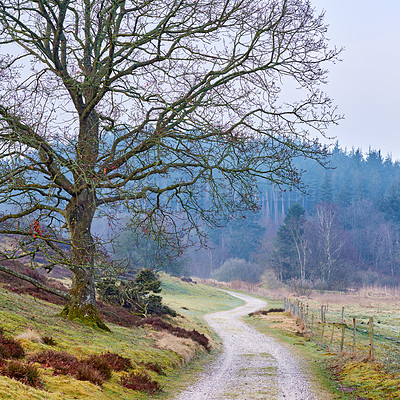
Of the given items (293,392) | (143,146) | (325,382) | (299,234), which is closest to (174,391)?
(293,392)

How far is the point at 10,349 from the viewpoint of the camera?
7418 mm

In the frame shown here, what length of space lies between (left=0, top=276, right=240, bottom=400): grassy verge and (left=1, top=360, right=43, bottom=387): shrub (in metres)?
0.22

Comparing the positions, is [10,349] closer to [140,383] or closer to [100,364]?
[100,364]

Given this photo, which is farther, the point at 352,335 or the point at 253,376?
the point at 352,335


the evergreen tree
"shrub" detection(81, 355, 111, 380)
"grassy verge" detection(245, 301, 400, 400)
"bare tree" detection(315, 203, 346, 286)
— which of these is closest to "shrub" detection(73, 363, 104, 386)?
"shrub" detection(81, 355, 111, 380)

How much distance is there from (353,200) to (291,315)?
257ft

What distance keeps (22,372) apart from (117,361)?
3.49 meters

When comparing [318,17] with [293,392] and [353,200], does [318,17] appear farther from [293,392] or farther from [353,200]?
[353,200]

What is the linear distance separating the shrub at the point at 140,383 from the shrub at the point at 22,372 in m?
2.54

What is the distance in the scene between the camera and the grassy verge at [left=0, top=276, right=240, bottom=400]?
7045 mm

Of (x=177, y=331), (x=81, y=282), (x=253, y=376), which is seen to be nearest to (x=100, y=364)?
(x=81, y=282)

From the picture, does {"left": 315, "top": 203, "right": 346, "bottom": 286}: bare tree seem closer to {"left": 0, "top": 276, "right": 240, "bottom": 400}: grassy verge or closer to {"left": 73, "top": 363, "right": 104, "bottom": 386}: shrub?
{"left": 0, "top": 276, "right": 240, "bottom": 400}: grassy verge

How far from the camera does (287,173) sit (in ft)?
37.9

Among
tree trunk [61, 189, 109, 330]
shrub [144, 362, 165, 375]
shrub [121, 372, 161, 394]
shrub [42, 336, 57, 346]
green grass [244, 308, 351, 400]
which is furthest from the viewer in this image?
tree trunk [61, 189, 109, 330]
